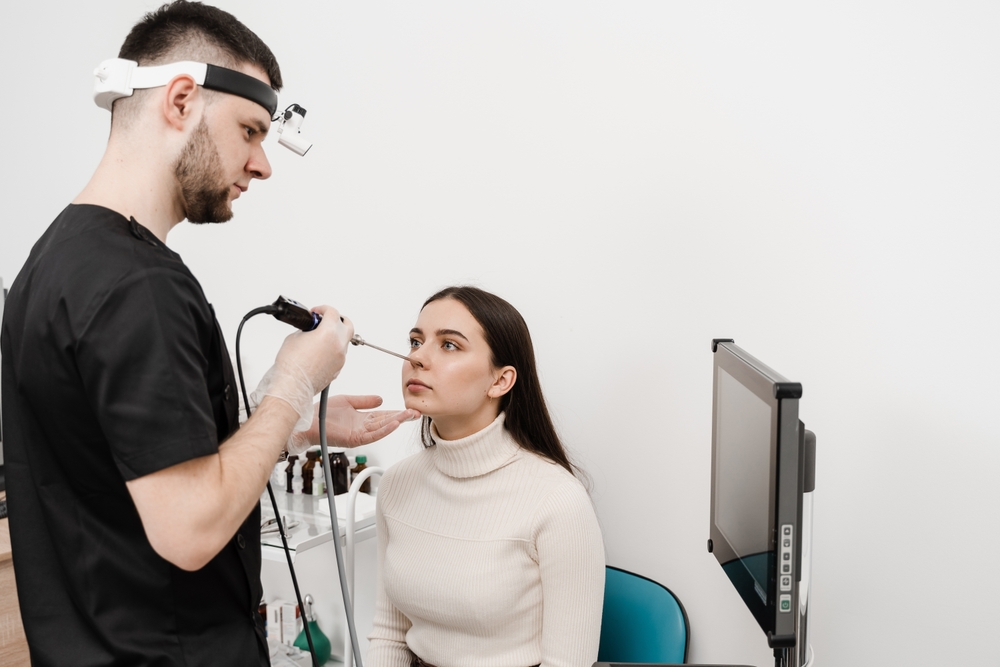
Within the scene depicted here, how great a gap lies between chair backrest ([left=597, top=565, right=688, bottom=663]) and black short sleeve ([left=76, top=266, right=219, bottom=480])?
1099 mm

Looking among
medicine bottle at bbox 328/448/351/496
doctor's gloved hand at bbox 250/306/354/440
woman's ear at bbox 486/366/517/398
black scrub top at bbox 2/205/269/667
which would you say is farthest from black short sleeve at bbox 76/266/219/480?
medicine bottle at bbox 328/448/351/496

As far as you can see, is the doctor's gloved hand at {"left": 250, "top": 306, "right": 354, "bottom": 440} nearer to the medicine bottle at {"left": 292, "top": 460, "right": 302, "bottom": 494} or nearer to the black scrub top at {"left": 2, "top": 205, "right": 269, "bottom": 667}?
the black scrub top at {"left": 2, "top": 205, "right": 269, "bottom": 667}

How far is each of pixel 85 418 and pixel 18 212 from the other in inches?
101

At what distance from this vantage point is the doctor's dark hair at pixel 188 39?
100 cm

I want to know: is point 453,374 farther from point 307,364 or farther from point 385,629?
point 385,629

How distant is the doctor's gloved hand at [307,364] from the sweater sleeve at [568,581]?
53 centimetres

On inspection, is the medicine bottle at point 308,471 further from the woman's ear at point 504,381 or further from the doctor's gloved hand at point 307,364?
the doctor's gloved hand at point 307,364

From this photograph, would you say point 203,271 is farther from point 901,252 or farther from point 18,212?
point 901,252

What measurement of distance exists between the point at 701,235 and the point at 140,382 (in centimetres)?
119

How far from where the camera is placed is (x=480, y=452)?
147 cm

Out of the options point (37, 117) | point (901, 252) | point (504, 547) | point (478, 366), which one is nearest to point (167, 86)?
point (478, 366)

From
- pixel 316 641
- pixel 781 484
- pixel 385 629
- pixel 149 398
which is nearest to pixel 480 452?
pixel 385 629

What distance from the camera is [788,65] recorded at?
4.80ft

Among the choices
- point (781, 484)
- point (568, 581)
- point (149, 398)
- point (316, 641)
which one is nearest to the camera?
point (149, 398)
